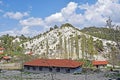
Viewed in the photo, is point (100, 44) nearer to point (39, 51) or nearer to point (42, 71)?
point (39, 51)

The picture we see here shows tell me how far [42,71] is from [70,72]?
23.1 feet

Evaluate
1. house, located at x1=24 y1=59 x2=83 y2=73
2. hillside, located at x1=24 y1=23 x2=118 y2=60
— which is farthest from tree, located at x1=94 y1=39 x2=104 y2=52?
house, located at x1=24 y1=59 x2=83 y2=73

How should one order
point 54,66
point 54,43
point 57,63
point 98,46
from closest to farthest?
1. point 54,66
2. point 57,63
3. point 98,46
4. point 54,43

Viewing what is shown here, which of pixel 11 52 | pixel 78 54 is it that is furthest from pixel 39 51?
pixel 78 54

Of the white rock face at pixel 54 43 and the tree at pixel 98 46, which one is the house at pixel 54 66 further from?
the tree at pixel 98 46

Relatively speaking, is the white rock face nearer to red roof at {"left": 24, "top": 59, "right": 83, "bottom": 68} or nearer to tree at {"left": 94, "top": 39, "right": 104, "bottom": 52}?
tree at {"left": 94, "top": 39, "right": 104, "bottom": 52}

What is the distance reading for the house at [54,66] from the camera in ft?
207

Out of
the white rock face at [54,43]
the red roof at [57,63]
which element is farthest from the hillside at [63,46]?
the red roof at [57,63]

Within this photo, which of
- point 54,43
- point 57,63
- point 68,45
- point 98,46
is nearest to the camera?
point 57,63

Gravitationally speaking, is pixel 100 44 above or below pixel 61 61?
above

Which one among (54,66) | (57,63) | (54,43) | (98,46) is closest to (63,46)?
(54,43)

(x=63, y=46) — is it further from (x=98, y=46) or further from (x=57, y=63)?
(x=57, y=63)

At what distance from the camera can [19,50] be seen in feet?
349

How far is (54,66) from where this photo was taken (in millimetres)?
64312
